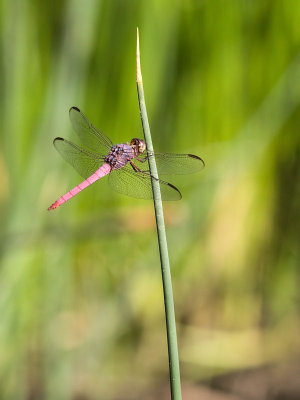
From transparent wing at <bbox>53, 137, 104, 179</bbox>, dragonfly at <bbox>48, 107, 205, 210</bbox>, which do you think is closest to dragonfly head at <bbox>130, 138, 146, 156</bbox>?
dragonfly at <bbox>48, 107, 205, 210</bbox>

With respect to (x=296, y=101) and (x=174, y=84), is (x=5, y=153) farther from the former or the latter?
(x=296, y=101)

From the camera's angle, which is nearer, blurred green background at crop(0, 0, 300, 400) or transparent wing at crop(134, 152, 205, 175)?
transparent wing at crop(134, 152, 205, 175)

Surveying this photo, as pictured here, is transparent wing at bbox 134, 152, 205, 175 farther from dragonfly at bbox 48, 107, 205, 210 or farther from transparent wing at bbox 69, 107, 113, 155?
transparent wing at bbox 69, 107, 113, 155

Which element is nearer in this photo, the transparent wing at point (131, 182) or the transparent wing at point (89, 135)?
the transparent wing at point (131, 182)

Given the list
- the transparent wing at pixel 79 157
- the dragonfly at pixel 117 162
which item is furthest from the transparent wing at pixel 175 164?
the transparent wing at pixel 79 157

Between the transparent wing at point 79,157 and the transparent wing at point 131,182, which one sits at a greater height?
the transparent wing at point 79,157

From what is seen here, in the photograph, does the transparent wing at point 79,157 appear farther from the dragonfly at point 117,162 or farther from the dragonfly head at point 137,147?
the dragonfly head at point 137,147

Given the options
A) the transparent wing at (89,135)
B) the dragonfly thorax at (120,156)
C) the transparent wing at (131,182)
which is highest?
the transparent wing at (89,135)

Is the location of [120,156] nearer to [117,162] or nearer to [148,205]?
[117,162]
